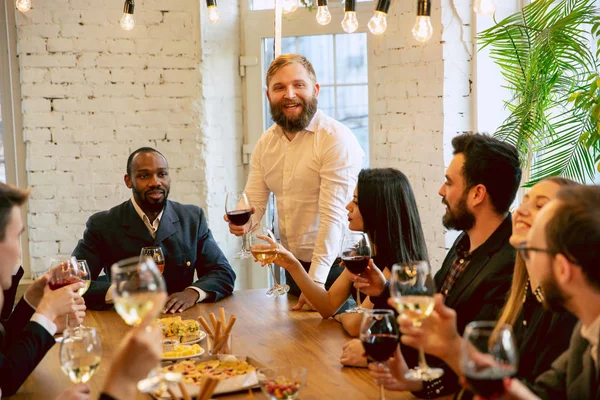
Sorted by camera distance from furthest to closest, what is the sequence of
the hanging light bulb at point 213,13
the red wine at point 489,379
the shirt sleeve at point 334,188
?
the shirt sleeve at point 334,188, the hanging light bulb at point 213,13, the red wine at point 489,379

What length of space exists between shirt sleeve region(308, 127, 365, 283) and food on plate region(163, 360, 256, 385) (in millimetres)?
1278

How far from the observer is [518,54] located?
3760mm

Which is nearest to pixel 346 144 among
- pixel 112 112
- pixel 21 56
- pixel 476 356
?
pixel 112 112

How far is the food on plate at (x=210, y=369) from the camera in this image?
2150 mm

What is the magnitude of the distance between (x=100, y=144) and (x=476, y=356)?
3831 millimetres

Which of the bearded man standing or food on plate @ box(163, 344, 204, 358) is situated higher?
the bearded man standing

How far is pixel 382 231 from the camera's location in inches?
119

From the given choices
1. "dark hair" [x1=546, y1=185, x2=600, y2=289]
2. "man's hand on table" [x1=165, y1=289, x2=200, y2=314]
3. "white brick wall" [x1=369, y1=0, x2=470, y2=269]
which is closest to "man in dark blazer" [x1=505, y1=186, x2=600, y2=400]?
"dark hair" [x1=546, y1=185, x2=600, y2=289]

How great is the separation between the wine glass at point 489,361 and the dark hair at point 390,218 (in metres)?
1.59

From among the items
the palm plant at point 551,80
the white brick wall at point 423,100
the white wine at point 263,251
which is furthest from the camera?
the white brick wall at point 423,100

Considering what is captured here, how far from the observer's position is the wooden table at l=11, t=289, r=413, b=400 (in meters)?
2.17

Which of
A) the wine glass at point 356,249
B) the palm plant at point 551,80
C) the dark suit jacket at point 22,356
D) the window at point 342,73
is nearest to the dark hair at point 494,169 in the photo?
the wine glass at point 356,249

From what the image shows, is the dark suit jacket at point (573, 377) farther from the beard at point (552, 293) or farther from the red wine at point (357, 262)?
the red wine at point (357, 262)

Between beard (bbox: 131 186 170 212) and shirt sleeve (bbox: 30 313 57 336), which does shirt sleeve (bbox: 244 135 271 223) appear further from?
shirt sleeve (bbox: 30 313 57 336)
